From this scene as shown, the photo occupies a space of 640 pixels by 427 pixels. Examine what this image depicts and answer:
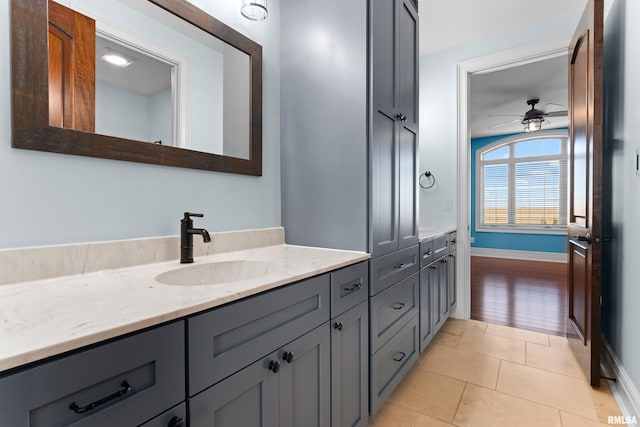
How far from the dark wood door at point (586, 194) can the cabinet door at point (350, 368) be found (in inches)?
55.4

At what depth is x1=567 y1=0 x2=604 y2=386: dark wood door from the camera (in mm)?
1793

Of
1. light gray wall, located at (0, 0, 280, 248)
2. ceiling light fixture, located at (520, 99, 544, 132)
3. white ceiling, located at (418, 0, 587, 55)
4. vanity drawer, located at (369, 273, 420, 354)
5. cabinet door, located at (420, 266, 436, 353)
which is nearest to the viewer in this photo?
light gray wall, located at (0, 0, 280, 248)

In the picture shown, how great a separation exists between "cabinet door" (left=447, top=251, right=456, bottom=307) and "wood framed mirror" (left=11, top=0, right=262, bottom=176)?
2154 millimetres

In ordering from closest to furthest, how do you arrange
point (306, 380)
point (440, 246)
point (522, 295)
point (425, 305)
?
point (306, 380) → point (425, 305) → point (440, 246) → point (522, 295)

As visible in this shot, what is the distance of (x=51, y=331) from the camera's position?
0.55m

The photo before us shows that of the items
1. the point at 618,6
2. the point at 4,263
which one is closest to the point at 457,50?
the point at 618,6

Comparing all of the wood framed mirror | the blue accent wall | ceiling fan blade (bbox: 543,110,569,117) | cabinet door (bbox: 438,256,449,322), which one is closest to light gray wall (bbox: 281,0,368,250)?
the wood framed mirror

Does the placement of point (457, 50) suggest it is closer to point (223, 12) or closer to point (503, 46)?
point (503, 46)

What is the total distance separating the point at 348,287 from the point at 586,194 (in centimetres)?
168

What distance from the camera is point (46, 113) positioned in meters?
0.96

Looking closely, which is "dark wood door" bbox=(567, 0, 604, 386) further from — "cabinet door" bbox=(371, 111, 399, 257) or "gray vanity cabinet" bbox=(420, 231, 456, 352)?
"cabinet door" bbox=(371, 111, 399, 257)

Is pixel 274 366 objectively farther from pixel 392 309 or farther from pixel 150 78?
pixel 150 78

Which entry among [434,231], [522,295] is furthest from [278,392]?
[522,295]

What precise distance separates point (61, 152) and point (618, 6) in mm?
2860
